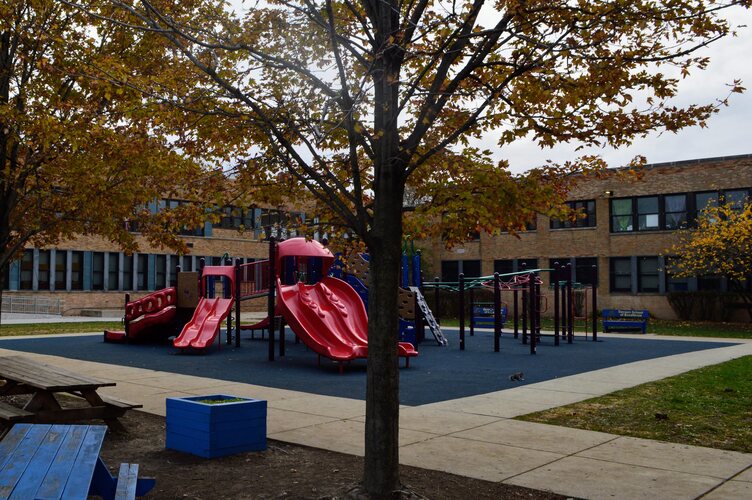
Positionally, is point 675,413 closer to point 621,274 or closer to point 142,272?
point 621,274

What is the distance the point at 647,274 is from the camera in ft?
141

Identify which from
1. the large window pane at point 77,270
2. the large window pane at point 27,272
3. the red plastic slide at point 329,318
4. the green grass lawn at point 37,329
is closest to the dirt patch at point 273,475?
the red plastic slide at point 329,318

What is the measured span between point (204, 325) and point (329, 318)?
5.21m

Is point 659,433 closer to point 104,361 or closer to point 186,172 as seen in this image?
point 186,172

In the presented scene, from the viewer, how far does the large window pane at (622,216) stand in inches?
1720

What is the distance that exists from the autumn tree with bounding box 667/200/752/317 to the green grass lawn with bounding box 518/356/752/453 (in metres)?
22.3

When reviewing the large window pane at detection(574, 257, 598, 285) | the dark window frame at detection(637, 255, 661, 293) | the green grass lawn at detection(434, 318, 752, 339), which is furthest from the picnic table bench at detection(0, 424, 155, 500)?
the large window pane at detection(574, 257, 598, 285)

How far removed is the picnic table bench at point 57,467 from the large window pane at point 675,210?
1617 inches

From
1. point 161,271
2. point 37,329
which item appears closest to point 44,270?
point 161,271

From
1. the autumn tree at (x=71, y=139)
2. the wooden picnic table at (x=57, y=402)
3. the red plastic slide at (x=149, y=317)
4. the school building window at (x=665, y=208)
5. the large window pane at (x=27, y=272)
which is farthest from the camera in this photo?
the large window pane at (x=27, y=272)

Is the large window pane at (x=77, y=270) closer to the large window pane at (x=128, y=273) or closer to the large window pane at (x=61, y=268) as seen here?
the large window pane at (x=61, y=268)

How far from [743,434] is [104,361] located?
14.4m

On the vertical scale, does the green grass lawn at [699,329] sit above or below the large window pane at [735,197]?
below

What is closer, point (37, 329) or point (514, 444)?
point (514, 444)
